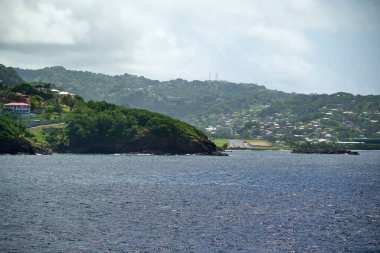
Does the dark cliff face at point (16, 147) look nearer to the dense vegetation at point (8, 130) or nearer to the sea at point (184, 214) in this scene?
the dense vegetation at point (8, 130)

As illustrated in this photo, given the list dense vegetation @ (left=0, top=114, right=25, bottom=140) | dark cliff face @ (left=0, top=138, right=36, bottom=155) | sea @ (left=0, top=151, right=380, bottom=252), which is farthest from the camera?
dark cliff face @ (left=0, top=138, right=36, bottom=155)

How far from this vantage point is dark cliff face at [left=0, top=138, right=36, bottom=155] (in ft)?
601

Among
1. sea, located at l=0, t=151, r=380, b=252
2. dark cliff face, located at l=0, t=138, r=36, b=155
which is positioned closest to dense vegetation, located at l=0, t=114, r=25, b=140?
dark cliff face, located at l=0, t=138, r=36, b=155

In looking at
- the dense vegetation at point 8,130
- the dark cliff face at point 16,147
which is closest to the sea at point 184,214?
the dense vegetation at point 8,130

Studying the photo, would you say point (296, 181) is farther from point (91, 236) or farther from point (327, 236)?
point (91, 236)

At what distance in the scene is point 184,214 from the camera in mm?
67875

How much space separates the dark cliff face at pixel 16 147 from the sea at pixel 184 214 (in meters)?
69.5

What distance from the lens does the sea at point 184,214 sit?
51719 mm

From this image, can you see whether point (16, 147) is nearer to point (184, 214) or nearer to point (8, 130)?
point (8, 130)

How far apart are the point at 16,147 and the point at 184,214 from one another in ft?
430

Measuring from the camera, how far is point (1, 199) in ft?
253

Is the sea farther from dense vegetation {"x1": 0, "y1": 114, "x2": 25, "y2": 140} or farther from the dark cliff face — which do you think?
the dark cliff face

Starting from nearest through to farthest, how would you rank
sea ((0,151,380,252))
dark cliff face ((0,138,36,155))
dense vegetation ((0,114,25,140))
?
sea ((0,151,380,252)) → dense vegetation ((0,114,25,140)) → dark cliff face ((0,138,36,155))

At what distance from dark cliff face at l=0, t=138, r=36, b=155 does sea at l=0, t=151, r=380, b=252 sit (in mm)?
69518
